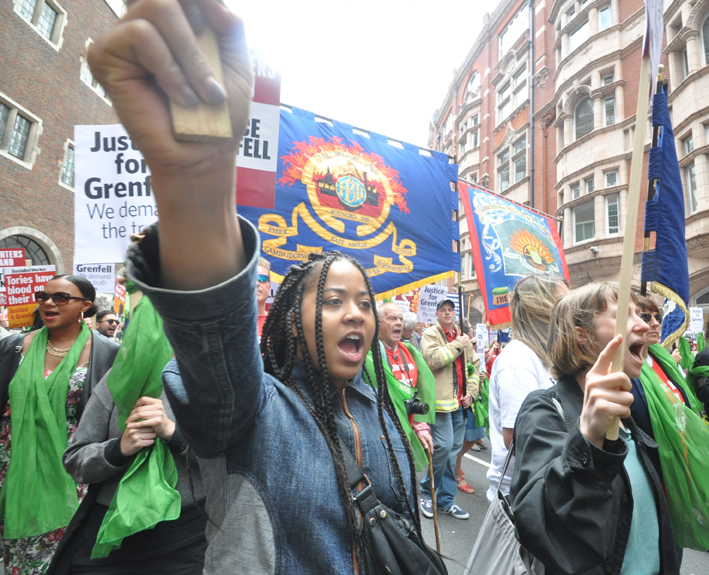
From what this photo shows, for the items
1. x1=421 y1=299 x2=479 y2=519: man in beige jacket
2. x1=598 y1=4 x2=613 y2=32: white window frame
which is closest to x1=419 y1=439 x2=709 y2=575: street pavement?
x1=421 y1=299 x2=479 y2=519: man in beige jacket

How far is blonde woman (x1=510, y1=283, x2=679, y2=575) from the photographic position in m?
1.17

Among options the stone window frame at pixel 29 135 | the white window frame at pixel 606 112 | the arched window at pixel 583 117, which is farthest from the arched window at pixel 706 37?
the stone window frame at pixel 29 135

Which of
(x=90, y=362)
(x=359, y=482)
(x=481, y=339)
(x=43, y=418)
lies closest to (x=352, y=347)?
(x=359, y=482)

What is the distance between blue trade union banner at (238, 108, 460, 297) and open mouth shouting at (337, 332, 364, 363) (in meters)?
2.31

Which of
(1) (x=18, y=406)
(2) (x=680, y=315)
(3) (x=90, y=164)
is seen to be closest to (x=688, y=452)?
(2) (x=680, y=315)

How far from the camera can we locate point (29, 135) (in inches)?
523

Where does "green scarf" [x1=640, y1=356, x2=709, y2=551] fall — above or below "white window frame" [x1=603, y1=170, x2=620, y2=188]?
below

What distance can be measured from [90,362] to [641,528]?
2.66 m

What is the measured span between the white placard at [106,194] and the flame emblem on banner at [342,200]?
1031mm

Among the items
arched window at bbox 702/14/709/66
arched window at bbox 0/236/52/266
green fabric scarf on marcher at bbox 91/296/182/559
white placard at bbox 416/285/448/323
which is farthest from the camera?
arched window at bbox 0/236/52/266

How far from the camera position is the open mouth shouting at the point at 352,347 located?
1220 millimetres

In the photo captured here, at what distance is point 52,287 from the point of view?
2705 mm

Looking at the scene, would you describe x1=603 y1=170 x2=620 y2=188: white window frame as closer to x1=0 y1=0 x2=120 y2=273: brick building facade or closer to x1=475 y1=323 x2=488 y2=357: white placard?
x1=475 y1=323 x2=488 y2=357: white placard

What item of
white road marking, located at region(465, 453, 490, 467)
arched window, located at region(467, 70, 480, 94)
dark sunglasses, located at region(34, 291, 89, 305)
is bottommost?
white road marking, located at region(465, 453, 490, 467)
